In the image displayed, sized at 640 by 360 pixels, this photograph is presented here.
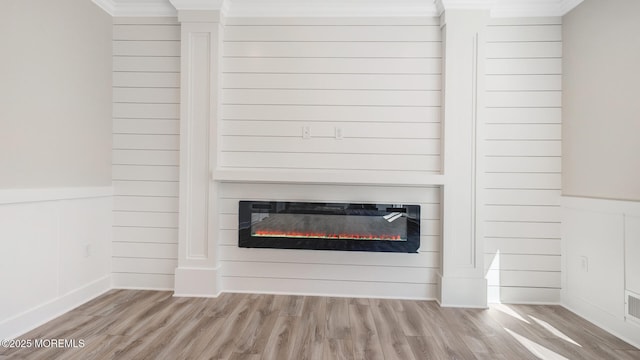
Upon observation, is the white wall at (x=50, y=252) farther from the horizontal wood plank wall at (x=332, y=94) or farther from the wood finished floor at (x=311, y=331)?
the horizontal wood plank wall at (x=332, y=94)

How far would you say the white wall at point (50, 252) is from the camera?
6.61 ft

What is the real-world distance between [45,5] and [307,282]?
2854 millimetres

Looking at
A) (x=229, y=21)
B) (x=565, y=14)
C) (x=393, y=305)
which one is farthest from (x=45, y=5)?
(x=565, y=14)

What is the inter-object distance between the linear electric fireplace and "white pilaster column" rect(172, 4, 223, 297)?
12.7 inches

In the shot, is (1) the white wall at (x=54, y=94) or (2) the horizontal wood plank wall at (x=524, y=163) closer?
(1) the white wall at (x=54, y=94)

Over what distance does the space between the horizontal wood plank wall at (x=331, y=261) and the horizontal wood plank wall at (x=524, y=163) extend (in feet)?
1.71

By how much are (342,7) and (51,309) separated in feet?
10.6

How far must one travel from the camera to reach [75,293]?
8.25ft

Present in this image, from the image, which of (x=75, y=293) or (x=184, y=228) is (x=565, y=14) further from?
(x=75, y=293)

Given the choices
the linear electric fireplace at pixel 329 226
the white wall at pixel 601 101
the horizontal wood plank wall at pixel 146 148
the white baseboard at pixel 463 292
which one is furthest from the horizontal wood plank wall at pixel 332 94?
the white wall at pixel 601 101

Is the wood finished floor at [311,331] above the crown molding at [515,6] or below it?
below

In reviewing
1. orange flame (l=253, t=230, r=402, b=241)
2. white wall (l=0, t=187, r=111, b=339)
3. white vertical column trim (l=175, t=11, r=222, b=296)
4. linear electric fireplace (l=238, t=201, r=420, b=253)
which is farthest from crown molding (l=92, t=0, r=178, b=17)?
orange flame (l=253, t=230, r=402, b=241)

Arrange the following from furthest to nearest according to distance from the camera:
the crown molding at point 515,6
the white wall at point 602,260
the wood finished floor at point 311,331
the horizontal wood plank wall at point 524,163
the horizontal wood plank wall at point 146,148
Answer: the horizontal wood plank wall at point 146,148
the horizontal wood plank wall at point 524,163
the crown molding at point 515,6
the white wall at point 602,260
the wood finished floor at point 311,331

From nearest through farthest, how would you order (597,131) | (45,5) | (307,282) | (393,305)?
(45,5) < (597,131) < (393,305) < (307,282)
